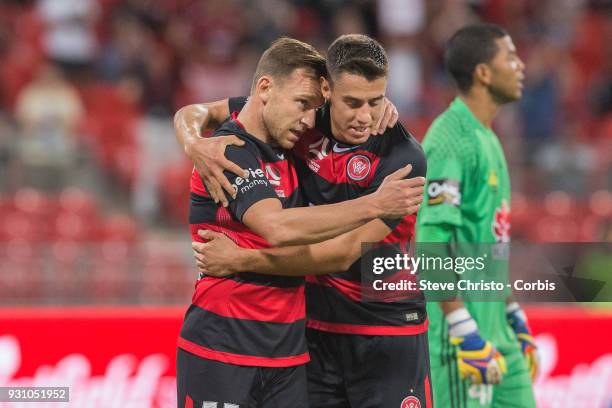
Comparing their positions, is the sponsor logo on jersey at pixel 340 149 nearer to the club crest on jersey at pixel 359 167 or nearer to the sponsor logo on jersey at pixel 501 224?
the club crest on jersey at pixel 359 167

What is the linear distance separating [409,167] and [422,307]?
2.21ft

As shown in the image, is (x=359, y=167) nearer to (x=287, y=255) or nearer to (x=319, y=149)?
(x=319, y=149)

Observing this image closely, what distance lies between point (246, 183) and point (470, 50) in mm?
1910

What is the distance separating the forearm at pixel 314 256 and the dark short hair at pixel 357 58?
625mm

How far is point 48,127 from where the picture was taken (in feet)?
36.6

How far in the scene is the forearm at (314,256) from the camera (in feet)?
13.2

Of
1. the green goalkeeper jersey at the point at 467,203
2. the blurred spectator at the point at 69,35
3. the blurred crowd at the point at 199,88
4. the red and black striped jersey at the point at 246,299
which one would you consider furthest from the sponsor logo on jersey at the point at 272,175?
the blurred spectator at the point at 69,35

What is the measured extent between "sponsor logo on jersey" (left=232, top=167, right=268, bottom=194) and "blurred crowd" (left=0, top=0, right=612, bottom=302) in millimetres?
6594

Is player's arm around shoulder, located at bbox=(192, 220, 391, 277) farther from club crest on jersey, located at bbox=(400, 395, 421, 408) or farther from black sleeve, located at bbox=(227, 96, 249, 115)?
black sleeve, located at bbox=(227, 96, 249, 115)

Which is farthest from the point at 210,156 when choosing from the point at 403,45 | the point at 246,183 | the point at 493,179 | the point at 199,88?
the point at 403,45

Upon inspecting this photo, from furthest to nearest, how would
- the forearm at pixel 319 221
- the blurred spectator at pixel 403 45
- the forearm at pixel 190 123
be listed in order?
the blurred spectator at pixel 403 45 → the forearm at pixel 190 123 → the forearm at pixel 319 221

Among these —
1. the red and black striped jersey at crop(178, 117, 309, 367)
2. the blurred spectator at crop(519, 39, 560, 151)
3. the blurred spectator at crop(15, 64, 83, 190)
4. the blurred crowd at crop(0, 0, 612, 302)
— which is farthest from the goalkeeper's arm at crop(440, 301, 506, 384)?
the blurred spectator at crop(519, 39, 560, 151)

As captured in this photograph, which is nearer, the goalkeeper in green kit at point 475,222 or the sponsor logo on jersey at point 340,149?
the sponsor logo on jersey at point 340,149

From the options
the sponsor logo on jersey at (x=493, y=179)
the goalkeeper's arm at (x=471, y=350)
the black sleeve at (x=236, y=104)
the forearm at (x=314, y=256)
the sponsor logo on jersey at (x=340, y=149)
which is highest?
the black sleeve at (x=236, y=104)
